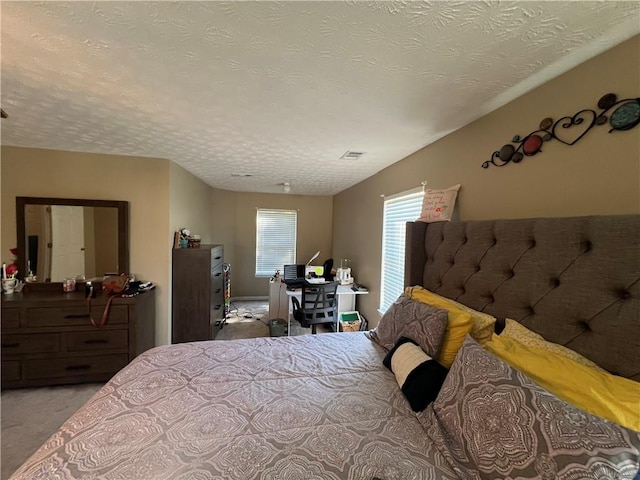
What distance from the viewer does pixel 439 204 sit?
6.12ft

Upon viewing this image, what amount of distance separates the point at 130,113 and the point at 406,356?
7.71 ft

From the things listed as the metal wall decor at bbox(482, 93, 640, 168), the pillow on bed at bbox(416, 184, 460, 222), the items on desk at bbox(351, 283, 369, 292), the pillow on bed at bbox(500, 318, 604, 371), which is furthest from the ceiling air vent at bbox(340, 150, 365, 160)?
the pillow on bed at bbox(500, 318, 604, 371)

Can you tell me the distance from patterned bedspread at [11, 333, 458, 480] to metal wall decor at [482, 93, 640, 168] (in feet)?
4.56

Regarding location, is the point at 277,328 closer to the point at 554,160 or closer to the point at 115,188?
the point at 115,188

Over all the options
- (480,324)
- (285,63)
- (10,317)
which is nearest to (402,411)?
(480,324)

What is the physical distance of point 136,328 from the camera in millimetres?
2428

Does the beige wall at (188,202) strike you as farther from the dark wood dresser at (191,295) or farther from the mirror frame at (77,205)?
the mirror frame at (77,205)

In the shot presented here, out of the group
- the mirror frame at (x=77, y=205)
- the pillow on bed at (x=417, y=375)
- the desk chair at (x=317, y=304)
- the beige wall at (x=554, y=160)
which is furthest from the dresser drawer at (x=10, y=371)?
the beige wall at (x=554, y=160)

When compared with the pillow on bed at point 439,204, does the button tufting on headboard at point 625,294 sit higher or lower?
lower

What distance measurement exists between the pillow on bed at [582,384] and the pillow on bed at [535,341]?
4cm

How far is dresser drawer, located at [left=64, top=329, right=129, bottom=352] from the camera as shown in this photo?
7.61 feet

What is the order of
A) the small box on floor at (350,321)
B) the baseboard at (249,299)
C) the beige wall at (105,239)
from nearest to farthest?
the beige wall at (105,239) → the small box on floor at (350,321) → the baseboard at (249,299)

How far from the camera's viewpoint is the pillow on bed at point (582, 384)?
2.29 feet

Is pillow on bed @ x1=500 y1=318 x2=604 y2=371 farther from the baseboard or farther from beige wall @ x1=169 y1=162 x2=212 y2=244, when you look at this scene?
the baseboard
